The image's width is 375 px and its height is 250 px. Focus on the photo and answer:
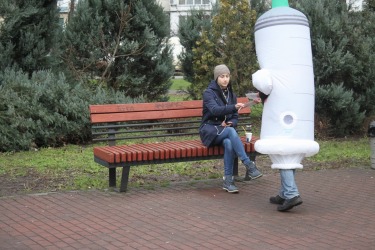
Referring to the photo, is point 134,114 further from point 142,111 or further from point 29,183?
point 29,183

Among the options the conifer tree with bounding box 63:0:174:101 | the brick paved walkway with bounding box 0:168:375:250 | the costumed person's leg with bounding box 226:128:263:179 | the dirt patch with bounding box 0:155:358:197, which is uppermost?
the conifer tree with bounding box 63:0:174:101

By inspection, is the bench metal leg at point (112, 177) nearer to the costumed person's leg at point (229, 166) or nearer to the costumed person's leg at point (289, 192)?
the costumed person's leg at point (229, 166)

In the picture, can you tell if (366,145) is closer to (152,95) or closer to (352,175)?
(352,175)

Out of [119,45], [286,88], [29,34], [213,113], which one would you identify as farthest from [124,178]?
[119,45]

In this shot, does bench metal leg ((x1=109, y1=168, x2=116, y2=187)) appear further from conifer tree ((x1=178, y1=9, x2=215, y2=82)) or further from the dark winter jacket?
conifer tree ((x1=178, y1=9, x2=215, y2=82))

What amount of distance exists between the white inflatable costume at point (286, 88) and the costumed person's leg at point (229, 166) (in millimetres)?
970

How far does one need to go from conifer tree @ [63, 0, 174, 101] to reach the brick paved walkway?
6.28 metres

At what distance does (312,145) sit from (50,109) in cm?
609

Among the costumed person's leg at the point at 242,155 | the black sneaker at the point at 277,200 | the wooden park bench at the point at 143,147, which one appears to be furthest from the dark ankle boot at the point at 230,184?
the black sneaker at the point at 277,200

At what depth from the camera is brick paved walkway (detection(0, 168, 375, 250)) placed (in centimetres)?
638

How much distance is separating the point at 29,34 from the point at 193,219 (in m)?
7.42

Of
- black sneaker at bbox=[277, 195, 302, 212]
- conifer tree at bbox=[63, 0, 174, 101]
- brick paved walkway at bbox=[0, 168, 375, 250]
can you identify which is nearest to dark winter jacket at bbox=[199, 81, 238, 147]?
brick paved walkway at bbox=[0, 168, 375, 250]

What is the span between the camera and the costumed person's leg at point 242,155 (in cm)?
830

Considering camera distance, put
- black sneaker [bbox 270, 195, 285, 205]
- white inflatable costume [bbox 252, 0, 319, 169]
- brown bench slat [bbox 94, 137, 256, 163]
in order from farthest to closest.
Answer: brown bench slat [bbox 94, 137, 256, 163] < black sneaker [bbox 270, 195, 285, 205] < white inflatable costume [bbox 252, 0, 319, 169]
